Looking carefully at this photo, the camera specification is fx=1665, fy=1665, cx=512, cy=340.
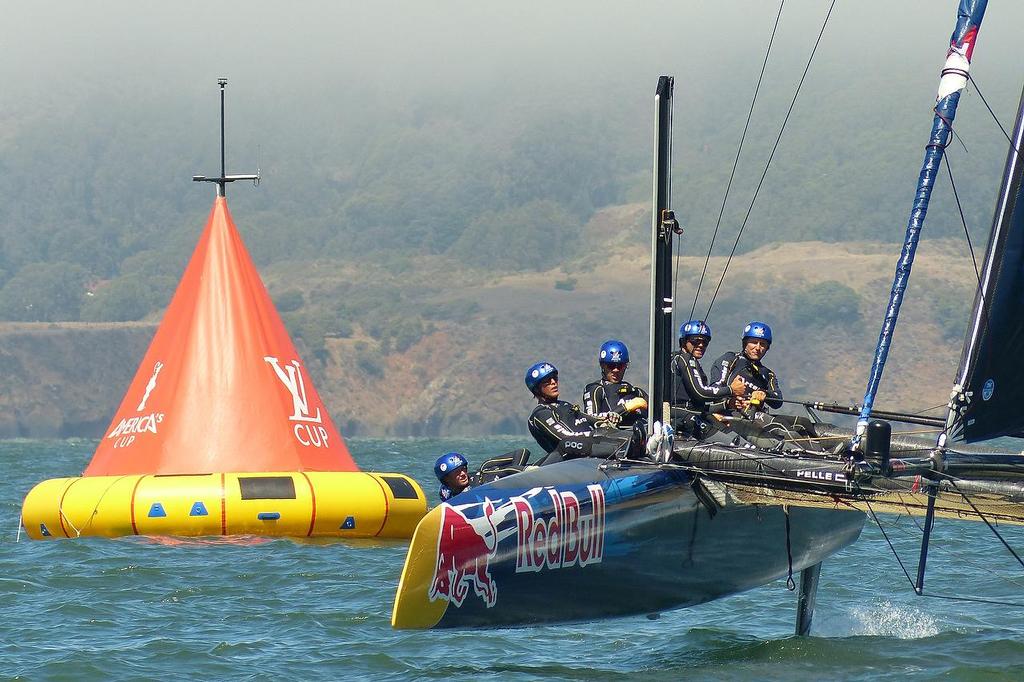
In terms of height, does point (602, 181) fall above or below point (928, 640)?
above

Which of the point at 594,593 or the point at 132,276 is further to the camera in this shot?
the point at 132,276

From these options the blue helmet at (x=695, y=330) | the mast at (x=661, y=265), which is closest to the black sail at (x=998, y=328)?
the mast at (x=661, y=265)

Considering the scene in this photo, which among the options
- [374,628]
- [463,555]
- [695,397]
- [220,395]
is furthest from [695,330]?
[220,395]

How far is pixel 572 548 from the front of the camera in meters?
10.0

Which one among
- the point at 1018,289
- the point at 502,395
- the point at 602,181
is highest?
the point at 602,181

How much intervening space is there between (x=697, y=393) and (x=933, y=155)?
104 inches

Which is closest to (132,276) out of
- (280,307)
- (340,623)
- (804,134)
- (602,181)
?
(280,307)

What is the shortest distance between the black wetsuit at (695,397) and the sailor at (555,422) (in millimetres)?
949

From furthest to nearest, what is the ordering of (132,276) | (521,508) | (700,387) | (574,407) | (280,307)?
(132,276)
(280,307)
(700,387)
(574,407)
(521,508)

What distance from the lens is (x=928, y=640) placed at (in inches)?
459

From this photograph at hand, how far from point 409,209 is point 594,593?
17413 cm

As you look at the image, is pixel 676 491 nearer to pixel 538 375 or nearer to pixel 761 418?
pixel 538 375

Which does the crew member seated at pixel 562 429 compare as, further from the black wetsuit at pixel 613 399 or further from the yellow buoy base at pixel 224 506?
the yellow buoy base at pixel 224 506

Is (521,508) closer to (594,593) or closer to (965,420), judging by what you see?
(594,593)
